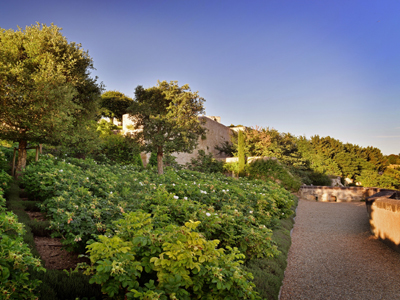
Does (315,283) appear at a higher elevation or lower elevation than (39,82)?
lower

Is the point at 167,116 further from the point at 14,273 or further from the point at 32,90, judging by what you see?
the point at 14,273

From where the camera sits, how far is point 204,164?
19.7 m

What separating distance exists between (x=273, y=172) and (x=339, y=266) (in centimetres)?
1289

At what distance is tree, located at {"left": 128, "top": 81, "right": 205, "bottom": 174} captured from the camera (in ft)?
37.3

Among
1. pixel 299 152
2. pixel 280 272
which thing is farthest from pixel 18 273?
pixel 299 152

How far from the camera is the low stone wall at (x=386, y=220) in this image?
5254 mm

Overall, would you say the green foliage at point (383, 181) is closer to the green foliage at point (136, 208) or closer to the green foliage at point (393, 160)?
the green foliage at point (393, 160)

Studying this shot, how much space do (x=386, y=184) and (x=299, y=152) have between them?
306 inches

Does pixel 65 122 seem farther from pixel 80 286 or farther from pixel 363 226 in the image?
pixel 363 226

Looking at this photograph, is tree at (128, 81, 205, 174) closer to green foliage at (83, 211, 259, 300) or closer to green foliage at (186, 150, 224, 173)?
green foliage at (186, 150, 224, 173)

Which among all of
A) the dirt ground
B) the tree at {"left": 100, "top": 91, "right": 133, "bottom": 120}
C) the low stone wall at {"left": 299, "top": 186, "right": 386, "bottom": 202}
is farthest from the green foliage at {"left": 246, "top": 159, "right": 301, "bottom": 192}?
the tree at {"left": 100, "top": 91, "right": 133, "bottom": 120}

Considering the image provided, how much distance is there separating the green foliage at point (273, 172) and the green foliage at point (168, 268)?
1519 cm

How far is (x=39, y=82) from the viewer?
6.71 metres

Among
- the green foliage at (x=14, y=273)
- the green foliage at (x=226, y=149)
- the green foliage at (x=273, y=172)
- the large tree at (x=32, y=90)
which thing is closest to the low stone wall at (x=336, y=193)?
the green foliage at (x=273, y=172)
